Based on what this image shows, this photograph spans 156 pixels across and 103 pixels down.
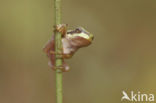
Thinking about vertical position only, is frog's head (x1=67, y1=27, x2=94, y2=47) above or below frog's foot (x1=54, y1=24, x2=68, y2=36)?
below

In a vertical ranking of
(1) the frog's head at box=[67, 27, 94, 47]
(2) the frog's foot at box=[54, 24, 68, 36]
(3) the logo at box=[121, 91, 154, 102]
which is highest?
(2) the frog's foot at box=[54, 24, 68, 36]

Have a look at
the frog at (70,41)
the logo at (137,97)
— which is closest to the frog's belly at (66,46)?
the frog at (70,41)

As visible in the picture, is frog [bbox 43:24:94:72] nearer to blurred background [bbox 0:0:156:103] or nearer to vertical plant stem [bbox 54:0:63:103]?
vertical plant stem [bbox 54:0:63:103]

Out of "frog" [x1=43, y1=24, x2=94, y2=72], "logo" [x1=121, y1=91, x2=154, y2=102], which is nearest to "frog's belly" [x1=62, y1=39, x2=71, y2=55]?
"frog" [x1=43, y1=24, x2=94, y2=72]

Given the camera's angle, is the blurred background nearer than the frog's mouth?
No

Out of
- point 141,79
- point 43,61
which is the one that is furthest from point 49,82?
point 141,79

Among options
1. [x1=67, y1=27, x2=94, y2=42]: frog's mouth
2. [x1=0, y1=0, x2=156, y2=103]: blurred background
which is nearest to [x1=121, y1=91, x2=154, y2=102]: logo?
[x1=0, y1=0, x2=156, y2=103]: blurred background

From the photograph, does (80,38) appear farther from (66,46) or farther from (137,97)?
(137,97)

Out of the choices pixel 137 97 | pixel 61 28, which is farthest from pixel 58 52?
pixel 137 97

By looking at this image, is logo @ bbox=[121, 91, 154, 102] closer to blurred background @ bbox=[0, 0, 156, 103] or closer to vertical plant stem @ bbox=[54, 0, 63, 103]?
blurred background @ bbox=[0, 0, 156, 103]
